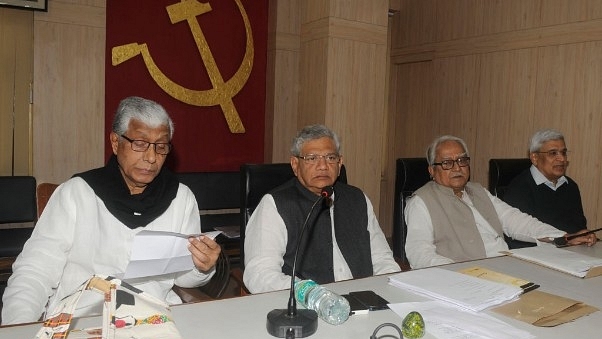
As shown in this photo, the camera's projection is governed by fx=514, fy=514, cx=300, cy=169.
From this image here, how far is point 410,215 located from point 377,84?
92.0 inches

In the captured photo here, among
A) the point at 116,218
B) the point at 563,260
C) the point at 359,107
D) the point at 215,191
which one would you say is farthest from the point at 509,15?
the point at 116,218

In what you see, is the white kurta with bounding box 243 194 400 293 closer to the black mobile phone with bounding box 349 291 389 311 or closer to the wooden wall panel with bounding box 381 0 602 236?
the black mobile phone with bounding box 349 291 389 311

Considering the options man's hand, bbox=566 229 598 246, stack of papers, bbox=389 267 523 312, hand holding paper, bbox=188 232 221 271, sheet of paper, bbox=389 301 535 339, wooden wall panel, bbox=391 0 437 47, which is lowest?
sheet of paper, bbox=389 301 535 339

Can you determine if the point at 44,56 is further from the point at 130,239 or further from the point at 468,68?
the point at 468,68

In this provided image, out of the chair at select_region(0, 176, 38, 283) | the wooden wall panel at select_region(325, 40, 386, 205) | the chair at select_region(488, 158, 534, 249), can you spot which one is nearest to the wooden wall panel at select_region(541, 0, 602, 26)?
the wooden wall panel at select_region(325, 40, 386, 205)

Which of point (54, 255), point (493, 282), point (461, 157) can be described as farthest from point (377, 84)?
point (54, 255)

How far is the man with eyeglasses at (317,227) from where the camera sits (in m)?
2.22

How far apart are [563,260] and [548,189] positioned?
1.46m

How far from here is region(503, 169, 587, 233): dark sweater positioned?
3.36 metres

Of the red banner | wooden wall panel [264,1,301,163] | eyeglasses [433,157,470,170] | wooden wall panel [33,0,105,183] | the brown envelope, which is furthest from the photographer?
wooden wall panel [264,1,301,163]

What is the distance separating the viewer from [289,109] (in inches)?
216

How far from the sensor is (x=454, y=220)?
8.94 feet

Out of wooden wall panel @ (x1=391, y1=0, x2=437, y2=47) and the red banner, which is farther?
wooden wall panel @ (x1=391, y1=0, x2=437, y2=47)

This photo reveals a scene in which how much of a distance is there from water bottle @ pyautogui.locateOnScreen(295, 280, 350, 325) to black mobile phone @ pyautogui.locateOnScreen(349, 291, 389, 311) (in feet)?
0.40
